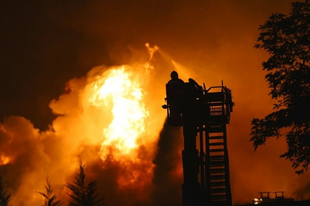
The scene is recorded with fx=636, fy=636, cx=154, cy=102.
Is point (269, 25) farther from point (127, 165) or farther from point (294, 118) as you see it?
point (127, 165)

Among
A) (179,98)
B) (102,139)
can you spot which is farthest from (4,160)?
(179,98)

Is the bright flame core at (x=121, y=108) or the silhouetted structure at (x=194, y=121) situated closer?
the silhouetted structure at (x=194, y=121)

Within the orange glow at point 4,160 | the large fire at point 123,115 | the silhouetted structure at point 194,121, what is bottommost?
the silhouetted structure at point 194,121

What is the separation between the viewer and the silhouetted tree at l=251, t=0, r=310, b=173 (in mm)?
31969

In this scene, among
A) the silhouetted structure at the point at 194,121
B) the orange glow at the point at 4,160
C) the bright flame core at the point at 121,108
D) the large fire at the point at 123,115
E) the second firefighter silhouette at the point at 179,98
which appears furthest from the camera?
the orange glow at the point at 4,160

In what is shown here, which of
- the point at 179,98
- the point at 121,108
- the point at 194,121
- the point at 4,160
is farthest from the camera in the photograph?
the point at 4,160

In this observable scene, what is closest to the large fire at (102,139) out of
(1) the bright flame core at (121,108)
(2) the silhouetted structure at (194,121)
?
(1) the bright flame core at (121,108)

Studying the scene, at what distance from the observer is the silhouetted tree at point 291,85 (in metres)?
32.0

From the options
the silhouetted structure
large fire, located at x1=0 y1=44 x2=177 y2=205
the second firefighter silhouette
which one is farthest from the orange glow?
the second firefighter silhouette

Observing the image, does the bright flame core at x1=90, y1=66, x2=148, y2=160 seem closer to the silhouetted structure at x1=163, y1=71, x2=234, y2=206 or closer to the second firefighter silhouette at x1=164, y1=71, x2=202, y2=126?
the silhouetted structure at x1=163, y1=71, x2=234, y2=206

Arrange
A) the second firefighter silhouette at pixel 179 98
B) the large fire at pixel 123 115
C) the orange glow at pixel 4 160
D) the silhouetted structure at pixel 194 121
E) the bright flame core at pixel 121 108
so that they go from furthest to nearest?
the orange glow at pixel 4 160 → the large fire at pixel 123 115 → the bright flame core at pixel 121 108 → the second firefighter silhouette at pixel 179 98 → the silhouetted structure at pixel 194 121

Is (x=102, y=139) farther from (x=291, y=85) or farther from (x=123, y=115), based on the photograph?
(x=291, y=85)

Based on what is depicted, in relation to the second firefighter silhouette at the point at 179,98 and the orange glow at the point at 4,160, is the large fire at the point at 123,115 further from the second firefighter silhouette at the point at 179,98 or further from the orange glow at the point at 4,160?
the second firefighter silhouette at the point at 179,98

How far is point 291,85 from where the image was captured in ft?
106
